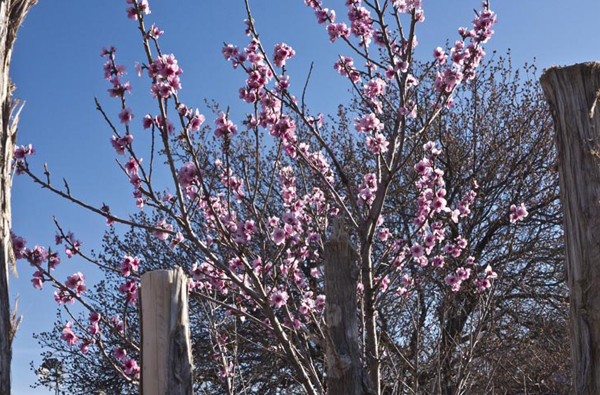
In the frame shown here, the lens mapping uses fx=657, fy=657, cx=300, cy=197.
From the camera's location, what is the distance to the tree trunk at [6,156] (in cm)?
452

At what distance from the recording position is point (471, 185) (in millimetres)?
11047

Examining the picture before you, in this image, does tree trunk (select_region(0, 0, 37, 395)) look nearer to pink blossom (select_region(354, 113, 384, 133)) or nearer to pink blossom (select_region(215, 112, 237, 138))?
pink blossom (select_region(215, 112, 237, 138))

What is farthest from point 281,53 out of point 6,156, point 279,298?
point 6,156

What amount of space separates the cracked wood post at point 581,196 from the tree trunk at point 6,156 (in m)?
3.61

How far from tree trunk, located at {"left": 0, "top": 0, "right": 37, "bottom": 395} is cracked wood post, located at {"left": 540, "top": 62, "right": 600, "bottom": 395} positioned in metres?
3.61

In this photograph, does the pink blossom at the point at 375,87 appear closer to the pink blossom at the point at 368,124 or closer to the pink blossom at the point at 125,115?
the pink blossom at the point at 368,124

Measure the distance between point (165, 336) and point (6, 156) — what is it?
2.34 metres

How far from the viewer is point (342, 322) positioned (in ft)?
11.9

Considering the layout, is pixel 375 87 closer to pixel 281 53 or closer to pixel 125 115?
pixel 281 53

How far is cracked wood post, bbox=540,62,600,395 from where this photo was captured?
3162 millimetres

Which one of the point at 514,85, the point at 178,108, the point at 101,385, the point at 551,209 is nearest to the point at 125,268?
the point at 178,108

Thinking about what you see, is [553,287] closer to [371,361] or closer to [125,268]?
[371,361]

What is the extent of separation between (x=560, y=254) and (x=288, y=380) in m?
5.10

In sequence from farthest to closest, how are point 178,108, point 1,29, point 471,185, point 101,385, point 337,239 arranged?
point 101,385 < point 471,185 < point 1,29 < point 178,108 < point 337,239
